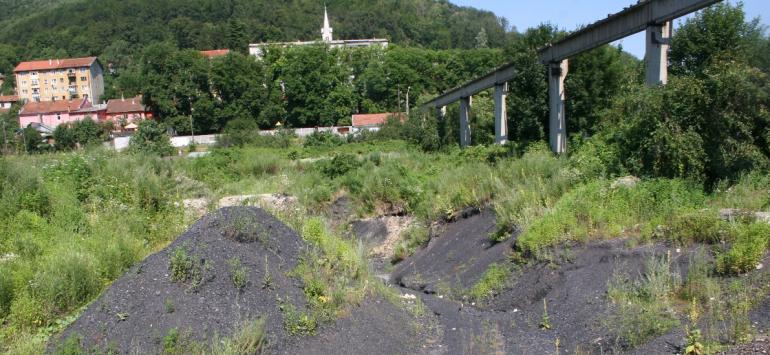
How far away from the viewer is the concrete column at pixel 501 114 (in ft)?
107

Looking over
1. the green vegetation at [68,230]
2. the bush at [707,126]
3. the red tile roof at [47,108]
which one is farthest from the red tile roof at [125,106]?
the bush at [707,126]

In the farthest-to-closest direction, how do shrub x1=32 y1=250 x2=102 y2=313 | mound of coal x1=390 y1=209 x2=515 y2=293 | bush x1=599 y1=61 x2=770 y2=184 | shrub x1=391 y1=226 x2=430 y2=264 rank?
1. shrub x1=391 y1=226 x2=430 y2=264
2. mound of coal x1=390 y1=209 x2=515 y2=293
3. bush x1=599 y1=61 x2=770 y2=184
4. shrub x1=32 y1=250 x2=102 y2=313

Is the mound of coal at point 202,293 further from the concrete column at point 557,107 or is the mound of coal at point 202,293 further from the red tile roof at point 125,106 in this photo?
the red tile roof at point 125,106

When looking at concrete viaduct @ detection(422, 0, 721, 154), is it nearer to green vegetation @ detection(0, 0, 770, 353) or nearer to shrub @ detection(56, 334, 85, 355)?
green vegetation @ detection(0, 0, 770, 353)

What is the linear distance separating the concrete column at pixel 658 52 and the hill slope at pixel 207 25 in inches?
5466

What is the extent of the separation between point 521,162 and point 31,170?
13392 millimetres

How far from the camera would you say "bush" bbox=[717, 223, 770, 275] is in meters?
10.1

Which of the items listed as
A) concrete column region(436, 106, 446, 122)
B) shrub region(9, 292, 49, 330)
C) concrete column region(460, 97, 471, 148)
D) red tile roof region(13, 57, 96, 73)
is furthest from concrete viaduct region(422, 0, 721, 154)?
red tile roof region(13, 57, 96, 73)

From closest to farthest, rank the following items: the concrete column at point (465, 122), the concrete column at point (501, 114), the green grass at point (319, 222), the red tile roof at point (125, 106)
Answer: the green grass at point (319, 222), the concrete column at point (501, 114), the concrete column at point (465, 122), the red tile roof at point (125, 106)

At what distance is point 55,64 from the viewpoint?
129 metres

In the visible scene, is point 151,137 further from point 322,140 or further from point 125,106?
point 125,106

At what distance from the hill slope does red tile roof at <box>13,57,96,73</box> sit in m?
20.9

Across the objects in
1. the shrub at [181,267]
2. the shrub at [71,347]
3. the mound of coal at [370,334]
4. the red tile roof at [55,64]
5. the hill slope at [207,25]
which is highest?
the hill slope at [207,25]

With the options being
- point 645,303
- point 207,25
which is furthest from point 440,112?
point 207,25
